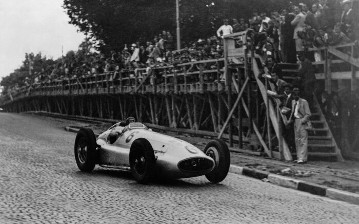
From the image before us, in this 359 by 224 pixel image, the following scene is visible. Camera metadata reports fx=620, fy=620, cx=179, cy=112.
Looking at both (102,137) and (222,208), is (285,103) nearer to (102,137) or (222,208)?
(102,137)

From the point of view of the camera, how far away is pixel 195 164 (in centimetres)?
1182

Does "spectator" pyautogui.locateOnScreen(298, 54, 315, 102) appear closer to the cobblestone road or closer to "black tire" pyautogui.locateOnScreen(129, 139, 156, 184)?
the cobblestone road

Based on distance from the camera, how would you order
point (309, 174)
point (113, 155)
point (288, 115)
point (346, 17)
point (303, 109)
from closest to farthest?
point (113, 155) < point (309, 174) < point (346, 17) < point (303, 109) < point (288, 115)

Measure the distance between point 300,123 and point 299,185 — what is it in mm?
4241

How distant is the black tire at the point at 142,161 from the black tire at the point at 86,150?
1659 mm

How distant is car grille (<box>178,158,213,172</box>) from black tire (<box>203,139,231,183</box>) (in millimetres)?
513

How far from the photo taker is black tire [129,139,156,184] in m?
11.7

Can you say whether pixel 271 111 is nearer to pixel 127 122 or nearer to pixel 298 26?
pixel 298 26

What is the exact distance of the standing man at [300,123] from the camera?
16984mm

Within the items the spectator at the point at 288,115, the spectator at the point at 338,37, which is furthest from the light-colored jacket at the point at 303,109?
the spectator at the point at 338,37

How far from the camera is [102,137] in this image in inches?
557

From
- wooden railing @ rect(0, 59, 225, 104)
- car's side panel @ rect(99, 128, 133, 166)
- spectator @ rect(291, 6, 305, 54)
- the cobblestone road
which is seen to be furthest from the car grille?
wooden railing @ rect(0, 59, 225, 104)

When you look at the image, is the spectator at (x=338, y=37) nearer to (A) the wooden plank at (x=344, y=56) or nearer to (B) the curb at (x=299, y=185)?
(A) the wooden plank at (x=344, y=56)

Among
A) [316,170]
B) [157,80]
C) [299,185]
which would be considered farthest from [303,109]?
[157,80]
